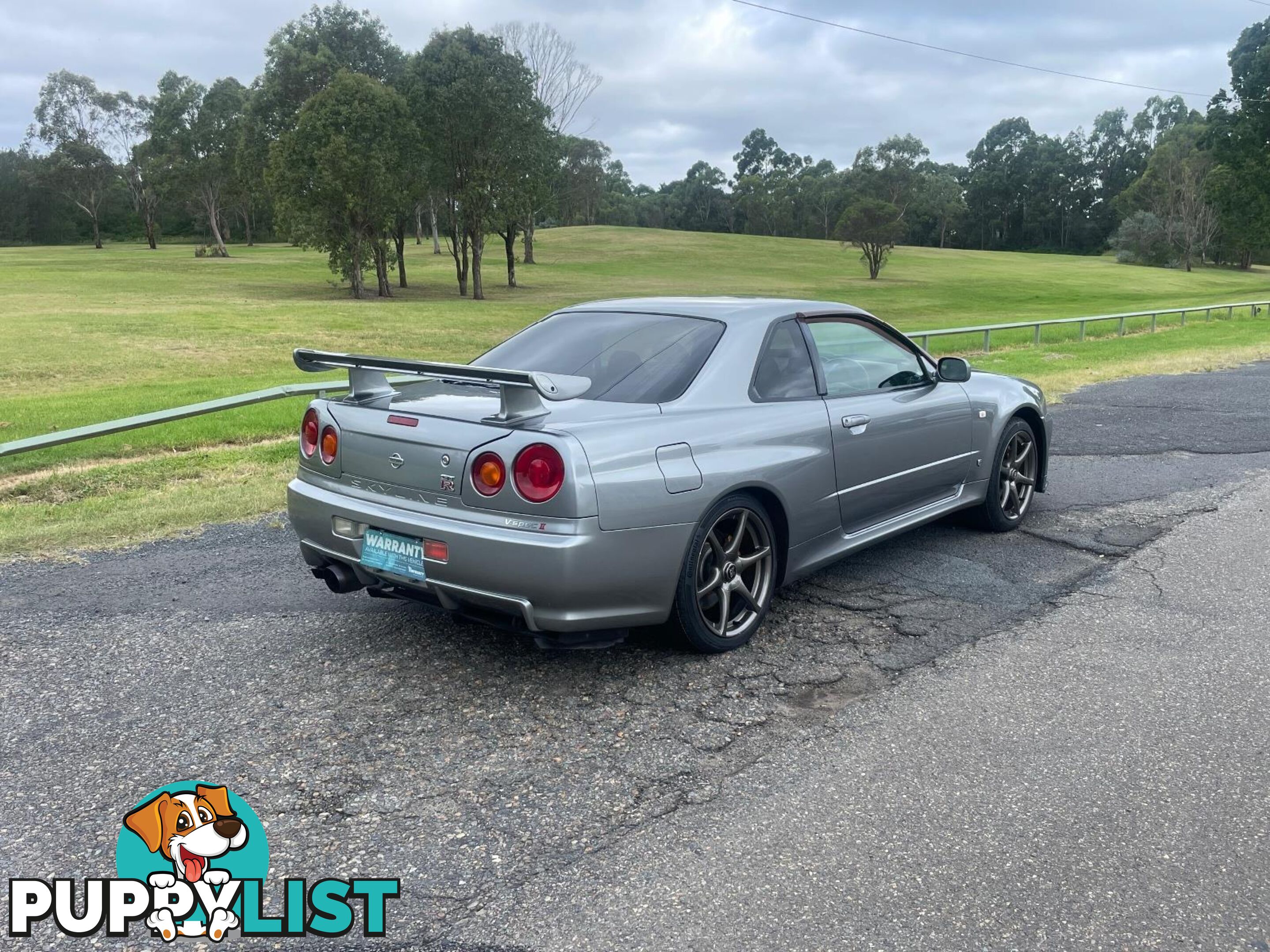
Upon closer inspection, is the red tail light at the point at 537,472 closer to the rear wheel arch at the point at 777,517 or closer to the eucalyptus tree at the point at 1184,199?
the rear wheel arch at the point at 777,517

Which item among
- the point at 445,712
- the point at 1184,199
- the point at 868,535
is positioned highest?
the point at 1184,199

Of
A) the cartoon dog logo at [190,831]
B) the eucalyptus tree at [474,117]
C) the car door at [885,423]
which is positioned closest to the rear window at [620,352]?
the car door at [885,423]

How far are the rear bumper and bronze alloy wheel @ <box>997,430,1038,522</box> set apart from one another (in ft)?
9.93

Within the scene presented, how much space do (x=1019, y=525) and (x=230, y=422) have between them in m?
8.00

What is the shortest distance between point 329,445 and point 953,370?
328 cm

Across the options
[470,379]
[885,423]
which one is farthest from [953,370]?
[470,379]

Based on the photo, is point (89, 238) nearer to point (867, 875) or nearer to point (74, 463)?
point (74, 463)

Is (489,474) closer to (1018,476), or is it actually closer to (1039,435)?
(1018,476)

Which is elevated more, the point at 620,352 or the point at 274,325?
the point at 620,352

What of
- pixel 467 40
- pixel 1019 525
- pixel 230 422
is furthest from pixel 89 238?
pixel 1019 525

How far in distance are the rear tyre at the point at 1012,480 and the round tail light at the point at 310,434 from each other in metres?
3.82

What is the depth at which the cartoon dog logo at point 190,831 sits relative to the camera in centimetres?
276

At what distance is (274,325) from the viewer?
29.2 metres

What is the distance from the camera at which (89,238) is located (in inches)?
3445
